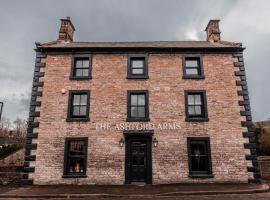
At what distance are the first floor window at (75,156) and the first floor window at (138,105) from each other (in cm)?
311

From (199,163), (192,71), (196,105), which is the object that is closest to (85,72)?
(192,71)

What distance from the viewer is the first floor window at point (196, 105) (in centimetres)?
1455

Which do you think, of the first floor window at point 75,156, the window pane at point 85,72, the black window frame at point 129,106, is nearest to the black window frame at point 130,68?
the black window frame at point 129,106

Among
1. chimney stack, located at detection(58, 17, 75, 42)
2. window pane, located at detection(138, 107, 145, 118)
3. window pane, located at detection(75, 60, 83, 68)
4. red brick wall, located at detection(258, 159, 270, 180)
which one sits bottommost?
red brick wall, located at detection(258, 159, 270, 180)

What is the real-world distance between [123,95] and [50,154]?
5.31m

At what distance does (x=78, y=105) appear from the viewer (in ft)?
48.6

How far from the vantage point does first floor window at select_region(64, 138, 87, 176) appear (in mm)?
13875

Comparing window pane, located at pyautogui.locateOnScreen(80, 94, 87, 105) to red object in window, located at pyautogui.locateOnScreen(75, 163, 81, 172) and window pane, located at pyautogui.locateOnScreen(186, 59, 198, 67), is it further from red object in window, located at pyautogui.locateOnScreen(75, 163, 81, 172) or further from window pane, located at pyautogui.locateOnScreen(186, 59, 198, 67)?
window pane, located at pyautogui.locateOnScreen(186, 59, 198, 67)

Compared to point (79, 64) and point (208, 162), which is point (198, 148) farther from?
point (79, 64)

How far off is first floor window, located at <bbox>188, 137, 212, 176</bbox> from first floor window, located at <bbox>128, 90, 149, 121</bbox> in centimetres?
303

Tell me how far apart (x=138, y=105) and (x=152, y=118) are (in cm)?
115

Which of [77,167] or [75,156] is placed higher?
[75,156]

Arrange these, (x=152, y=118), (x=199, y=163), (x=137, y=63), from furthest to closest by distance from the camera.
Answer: (x=137, y=63) < (x=152, y=118) < (x=199, y=163)

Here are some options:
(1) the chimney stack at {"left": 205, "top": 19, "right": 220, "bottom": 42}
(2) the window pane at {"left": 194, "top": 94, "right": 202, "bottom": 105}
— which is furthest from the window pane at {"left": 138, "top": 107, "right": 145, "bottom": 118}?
(1) the chimney stack at {"left": 205, "top": 19, "right": 220, "bottom": 42}
